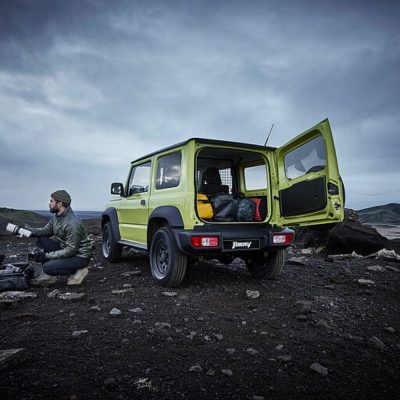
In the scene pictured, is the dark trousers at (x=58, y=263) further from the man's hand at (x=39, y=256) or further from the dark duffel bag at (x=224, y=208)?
the dark duffel bag at (x=224, y=208)

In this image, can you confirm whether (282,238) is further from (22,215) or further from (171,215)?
(22,215)

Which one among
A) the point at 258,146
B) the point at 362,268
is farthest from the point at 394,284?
the point at 258,146

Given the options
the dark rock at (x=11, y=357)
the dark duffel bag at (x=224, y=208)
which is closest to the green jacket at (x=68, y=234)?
the dark duffel bag at (x=224, y=208)

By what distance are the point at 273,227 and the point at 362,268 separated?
2.63m

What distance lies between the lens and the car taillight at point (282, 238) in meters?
4.61

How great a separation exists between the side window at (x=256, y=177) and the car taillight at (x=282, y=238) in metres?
0.92

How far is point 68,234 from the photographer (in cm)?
478

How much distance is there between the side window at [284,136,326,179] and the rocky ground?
5.59 feet

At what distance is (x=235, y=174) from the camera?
5902 millimetres

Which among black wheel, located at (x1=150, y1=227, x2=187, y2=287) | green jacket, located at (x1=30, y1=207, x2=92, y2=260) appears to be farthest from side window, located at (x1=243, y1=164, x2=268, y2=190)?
green jacket, located at (x1=30, y1=207, x2=92, y2=260)

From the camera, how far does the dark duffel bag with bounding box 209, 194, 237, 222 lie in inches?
190

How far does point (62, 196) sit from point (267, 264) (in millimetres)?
3355

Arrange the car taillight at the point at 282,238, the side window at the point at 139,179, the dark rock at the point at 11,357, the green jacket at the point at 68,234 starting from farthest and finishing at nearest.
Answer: the side window at the point at 139,179 → the green jacket at the point at 68,234 → the car taillight at the point at 282,238 → the dark rock at the point at 11,357

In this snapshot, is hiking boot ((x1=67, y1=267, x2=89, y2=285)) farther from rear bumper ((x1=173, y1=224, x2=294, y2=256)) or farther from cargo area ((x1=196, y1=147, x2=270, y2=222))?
cargo area ((x1=196, y1=147, x2=270, y2=222))
